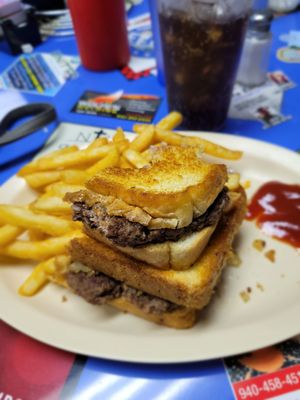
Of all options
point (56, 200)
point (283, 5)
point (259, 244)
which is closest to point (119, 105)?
point (56, 200)

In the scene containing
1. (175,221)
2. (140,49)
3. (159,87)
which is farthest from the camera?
(140,49)

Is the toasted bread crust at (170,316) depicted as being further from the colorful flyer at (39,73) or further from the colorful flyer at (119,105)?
the colorful flyer at (39,73)

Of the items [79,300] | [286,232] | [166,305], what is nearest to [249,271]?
[286,232]

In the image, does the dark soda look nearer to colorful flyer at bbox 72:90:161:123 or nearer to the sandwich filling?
colorful flyer at bbox 72:90:161:123

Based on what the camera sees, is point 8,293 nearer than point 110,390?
No

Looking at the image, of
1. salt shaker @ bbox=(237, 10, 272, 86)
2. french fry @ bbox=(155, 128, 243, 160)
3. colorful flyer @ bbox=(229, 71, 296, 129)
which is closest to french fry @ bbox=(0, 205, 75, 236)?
french fry @ bbox=(155, 128, 243, 160)

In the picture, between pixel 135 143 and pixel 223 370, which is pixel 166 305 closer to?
pixel 223 370

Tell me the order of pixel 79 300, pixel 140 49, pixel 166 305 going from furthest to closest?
1. pixel 140 49
2. pixel 79 300
3. pixel 166 305
